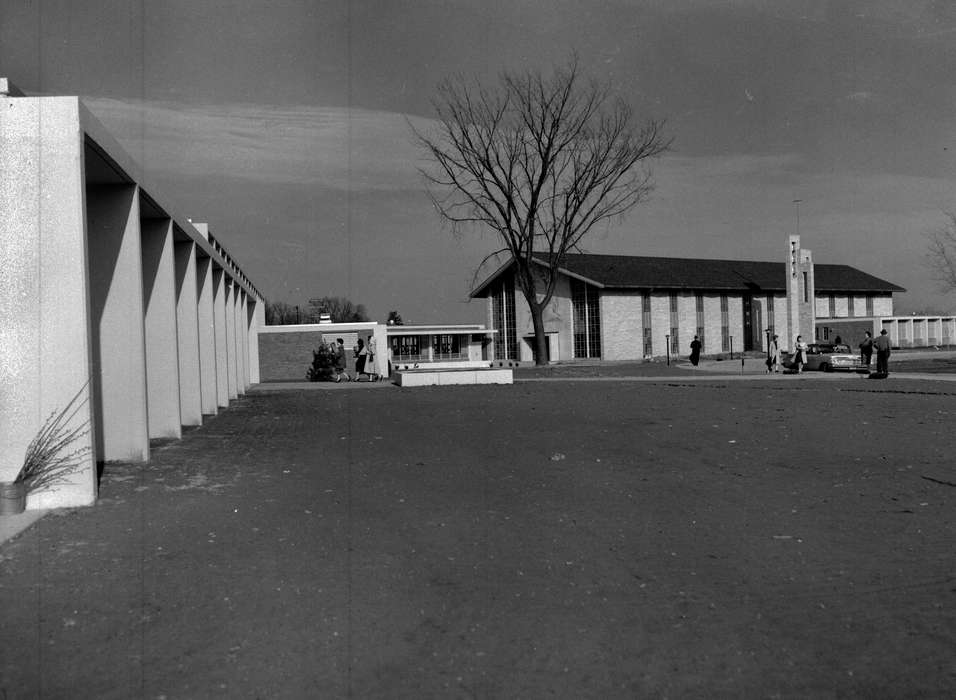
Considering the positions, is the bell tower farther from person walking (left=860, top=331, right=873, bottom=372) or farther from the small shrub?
the small shrub

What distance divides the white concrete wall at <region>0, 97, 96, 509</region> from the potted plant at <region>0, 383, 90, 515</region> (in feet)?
0.19

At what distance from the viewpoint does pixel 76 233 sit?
29.6 feet

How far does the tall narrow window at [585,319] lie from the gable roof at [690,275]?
4.26 ft

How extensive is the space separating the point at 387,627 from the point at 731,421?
39.8 feet

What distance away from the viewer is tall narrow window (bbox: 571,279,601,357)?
68312 mm

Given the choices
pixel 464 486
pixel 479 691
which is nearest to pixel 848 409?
pixel 464 486

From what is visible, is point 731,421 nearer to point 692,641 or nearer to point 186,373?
point 186,373

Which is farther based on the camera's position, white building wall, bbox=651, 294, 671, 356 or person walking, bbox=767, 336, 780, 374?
white building wall, bbox=651, 294, 671, 356

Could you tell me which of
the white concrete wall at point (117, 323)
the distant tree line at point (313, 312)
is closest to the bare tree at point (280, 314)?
the distant tree line at point (313, 312)

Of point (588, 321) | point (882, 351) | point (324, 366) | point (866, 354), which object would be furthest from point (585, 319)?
point (882, 351)

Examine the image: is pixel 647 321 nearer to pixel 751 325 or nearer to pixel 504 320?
pixel 504 320

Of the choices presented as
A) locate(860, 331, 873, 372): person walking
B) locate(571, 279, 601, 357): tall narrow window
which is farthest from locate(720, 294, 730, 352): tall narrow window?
locate(860, 331, 873, 372): person walking

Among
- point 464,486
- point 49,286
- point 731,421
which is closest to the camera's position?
point 49,286

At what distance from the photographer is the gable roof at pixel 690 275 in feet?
227
